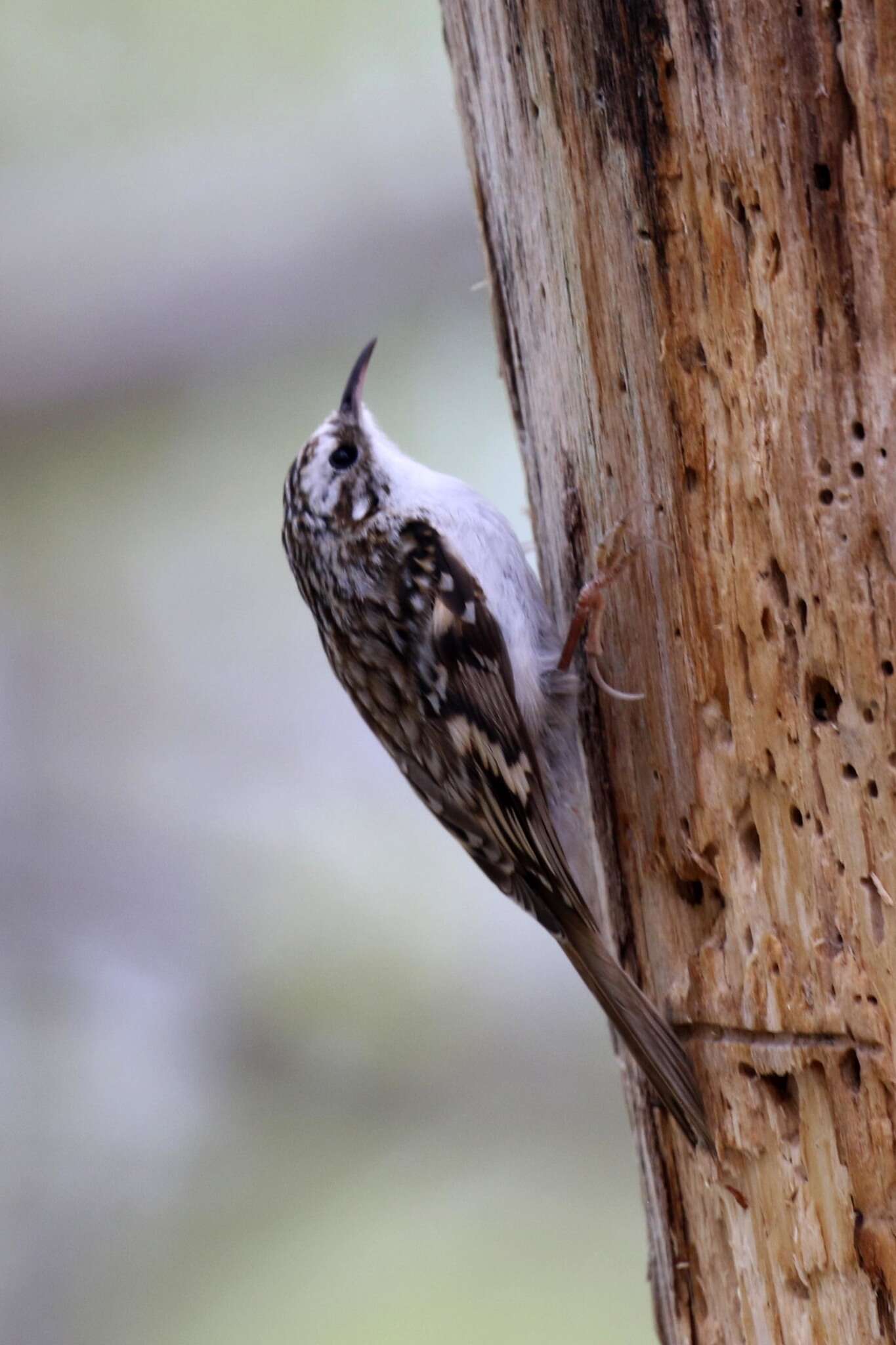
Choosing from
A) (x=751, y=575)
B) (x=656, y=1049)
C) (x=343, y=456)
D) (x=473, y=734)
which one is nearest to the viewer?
(x=751, y=575)

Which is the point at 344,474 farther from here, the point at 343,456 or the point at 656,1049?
the point at 656,1049

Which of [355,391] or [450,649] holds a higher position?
[355,391]

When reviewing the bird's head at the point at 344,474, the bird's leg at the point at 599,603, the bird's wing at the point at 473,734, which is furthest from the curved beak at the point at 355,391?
the bird's leg at the point at 599,603

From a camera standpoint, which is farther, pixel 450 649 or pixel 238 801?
pixel 238 801

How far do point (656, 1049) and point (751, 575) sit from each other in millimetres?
595

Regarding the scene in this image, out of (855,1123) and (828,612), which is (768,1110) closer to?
(855,1123)

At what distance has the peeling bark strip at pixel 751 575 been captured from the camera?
1.54 metres

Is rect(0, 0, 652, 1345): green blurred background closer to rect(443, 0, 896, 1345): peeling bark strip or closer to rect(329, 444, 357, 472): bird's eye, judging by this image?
rect(329, 444, 357, 472): bird's eye

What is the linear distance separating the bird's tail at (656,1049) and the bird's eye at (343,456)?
105 cm

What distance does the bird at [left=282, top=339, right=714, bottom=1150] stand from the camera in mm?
2133

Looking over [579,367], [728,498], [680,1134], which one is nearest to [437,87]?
[579,367]

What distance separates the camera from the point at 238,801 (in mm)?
4031

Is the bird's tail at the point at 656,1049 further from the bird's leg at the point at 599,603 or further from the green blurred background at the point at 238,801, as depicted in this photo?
the green blurred background at the point at 238,801

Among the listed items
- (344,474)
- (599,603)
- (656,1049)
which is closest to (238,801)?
(344,474)
